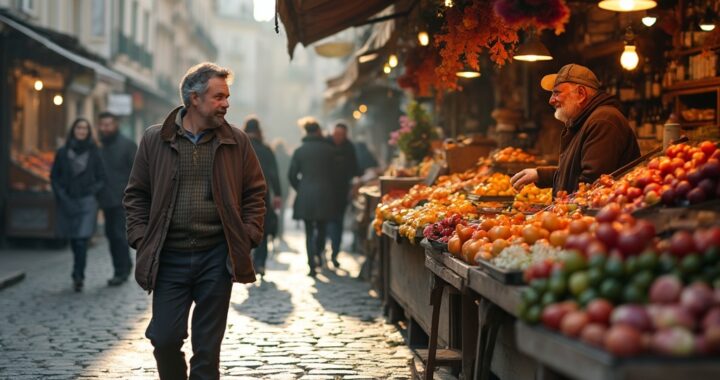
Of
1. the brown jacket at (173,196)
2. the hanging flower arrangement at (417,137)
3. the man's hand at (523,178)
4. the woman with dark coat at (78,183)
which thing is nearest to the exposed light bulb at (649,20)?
the man's hand at (523,178)

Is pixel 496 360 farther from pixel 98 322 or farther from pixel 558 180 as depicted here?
pixel 98 322

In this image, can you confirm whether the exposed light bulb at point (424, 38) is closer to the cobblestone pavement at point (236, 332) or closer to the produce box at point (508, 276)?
the cobblestone pavement at point (236, 332)

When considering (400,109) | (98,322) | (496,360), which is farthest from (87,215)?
(400,109)

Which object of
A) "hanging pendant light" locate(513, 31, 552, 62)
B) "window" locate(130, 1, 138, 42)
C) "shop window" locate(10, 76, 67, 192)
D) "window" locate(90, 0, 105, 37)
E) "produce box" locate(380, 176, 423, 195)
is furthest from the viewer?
"window" locate(130, 1, 138, 42)

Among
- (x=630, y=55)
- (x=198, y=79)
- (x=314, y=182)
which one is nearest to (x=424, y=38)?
(x=630, y=55)

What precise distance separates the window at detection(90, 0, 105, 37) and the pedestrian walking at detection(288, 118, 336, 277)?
1695 centimetres

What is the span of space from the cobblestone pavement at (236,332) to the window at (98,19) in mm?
17880

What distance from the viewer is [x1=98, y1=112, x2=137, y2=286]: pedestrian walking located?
12797 mm

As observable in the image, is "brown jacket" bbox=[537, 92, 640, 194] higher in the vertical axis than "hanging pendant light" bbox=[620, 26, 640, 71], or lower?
lower

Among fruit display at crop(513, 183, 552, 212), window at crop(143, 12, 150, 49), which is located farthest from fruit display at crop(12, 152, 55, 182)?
window at crop(143, 12, 150, 49)

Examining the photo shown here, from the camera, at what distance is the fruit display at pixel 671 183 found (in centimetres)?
505

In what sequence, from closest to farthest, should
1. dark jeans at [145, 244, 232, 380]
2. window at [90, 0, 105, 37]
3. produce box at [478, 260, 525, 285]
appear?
produce box at [478, 260, 525, 285] < dark jeans at [145, 244, 232, 380] < window at [90, 0, 105, 37]

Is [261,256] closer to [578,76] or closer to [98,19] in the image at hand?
[578,76]

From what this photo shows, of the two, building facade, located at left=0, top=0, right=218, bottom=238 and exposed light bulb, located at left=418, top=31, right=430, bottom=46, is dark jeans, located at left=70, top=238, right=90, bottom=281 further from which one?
building facade, located at left=0, top=0, right=218, bottom=238
